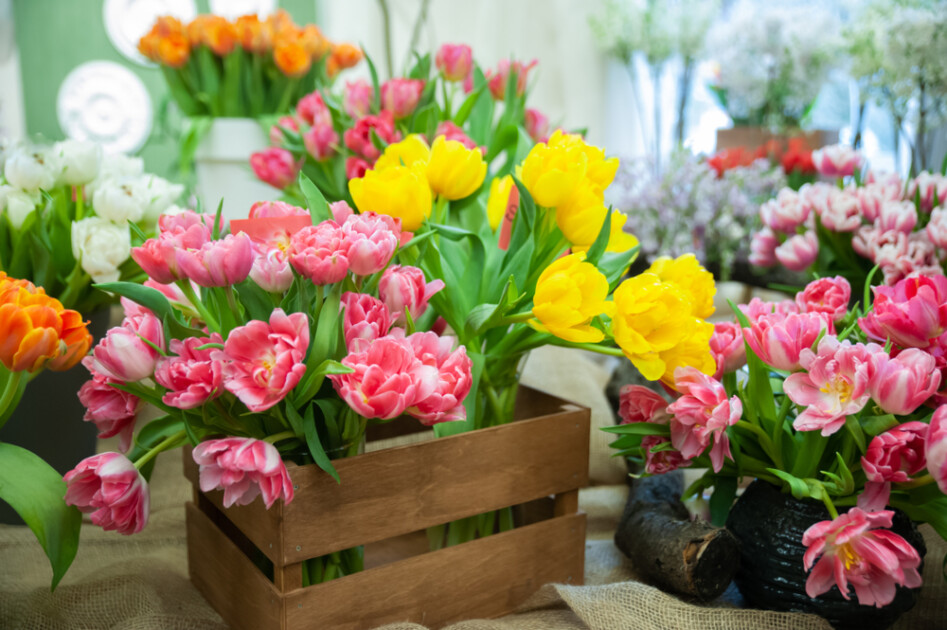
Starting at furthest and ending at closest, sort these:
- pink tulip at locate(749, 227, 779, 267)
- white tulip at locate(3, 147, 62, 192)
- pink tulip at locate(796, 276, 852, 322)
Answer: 1. pink tulip at locate(749, 227, 779, 267)
2. white tulip at locate(3, 147, 62, 192)
3. pink tulip at locate(796, 276, 852, 322)

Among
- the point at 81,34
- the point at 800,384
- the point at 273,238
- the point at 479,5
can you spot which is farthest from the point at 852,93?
the point at 81,34

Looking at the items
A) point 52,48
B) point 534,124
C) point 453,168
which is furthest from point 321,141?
point 52,48

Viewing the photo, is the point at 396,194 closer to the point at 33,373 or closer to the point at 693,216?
the point at 33,373

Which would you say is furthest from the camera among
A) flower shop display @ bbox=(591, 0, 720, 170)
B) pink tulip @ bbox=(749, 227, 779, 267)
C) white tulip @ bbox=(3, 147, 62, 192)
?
flower shop display @ bbox=(591, 0, 720, 170)

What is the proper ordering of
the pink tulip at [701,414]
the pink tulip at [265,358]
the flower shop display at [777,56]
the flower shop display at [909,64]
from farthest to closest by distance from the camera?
the flower shop display at [777,56] < the flower shop display at [909,64] < the pink tulip at [701,414] < the pink tulip at [265,358]

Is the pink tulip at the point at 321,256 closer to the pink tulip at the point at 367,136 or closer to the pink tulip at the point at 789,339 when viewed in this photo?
the pink tulip at the point at 789,339

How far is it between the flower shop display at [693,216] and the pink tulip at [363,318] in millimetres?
829

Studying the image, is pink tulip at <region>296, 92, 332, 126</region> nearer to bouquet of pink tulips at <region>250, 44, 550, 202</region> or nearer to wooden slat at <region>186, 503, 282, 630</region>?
bouquet of pink tulips at <region>250, 44, 550, 202</region>

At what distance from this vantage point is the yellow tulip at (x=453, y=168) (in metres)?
0.70

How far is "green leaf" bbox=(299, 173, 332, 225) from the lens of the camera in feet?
2.14

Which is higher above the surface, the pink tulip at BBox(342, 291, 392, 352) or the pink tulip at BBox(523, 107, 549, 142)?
the pink tulip at BBox(523, 107, 549, 142)

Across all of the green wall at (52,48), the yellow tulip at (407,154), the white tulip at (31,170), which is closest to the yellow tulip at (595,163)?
the yellow tulip at (407,154)

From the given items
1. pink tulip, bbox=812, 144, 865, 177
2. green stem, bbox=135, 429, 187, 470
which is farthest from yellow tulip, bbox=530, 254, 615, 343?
pink tulip, bbox=812, 144, 865, 177

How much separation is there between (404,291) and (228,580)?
30 centimetres
